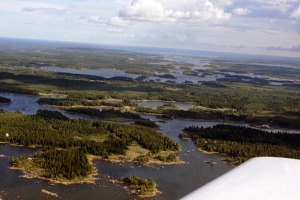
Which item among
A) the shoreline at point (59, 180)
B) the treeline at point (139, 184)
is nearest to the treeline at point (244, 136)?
the treeline at point (139, 184)

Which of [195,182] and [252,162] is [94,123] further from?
[252,162]

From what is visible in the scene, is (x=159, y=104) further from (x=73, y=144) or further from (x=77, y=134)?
(x=73, y=144)

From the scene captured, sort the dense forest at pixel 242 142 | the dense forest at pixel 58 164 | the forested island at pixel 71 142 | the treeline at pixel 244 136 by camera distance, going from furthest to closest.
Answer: the treeline at pixel 244 136
the dense forest at pixel 242 142
the forested island at pixel 71 142
the dense forest at pixel 58 164

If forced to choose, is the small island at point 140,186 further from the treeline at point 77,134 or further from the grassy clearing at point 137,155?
the treeline at point 77,134

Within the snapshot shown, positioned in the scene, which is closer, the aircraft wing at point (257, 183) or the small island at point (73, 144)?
the aircraft wing at point (257, 183)

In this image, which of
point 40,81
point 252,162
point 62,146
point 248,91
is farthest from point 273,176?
point 248,91

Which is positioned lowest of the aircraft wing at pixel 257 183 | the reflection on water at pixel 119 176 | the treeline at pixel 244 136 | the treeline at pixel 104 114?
the reflection on water at pixel 119 176

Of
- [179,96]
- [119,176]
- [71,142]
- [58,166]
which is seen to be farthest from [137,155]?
[179,96]

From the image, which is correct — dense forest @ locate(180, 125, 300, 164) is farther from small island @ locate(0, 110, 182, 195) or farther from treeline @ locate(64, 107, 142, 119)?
treeline @ locate(64, 107, 142, 119)
